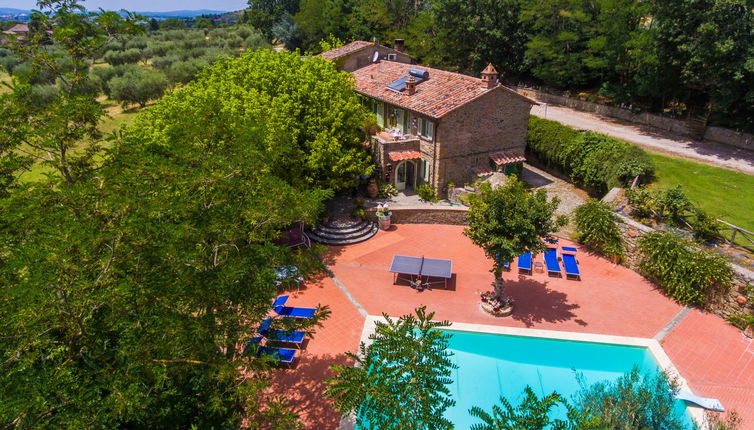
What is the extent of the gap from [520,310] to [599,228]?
309 inches

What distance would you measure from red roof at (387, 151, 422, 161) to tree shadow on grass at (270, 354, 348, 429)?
55.2 ft

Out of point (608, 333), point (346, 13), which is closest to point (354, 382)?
point (608, 333)

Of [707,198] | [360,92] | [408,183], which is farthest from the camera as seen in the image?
[360,92]

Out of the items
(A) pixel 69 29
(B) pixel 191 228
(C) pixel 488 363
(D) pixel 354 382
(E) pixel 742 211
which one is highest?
(A) pixel 69 29

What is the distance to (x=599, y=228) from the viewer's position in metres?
24.2

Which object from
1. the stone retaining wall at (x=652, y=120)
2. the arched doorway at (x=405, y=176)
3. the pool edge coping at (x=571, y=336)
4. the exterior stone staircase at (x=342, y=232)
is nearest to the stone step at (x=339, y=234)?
the exterior stone staircase at (x=342, y=232)

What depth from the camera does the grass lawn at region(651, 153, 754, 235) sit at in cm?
2519

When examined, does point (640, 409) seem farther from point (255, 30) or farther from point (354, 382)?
point (255, 30)

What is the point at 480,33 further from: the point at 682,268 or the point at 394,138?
the point at 682,268

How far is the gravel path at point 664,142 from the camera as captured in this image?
32484 millimetres

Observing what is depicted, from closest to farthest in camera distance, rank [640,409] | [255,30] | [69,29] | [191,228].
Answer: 1. [191,228]
2. [640,409]
3. [69,29]
4. [255,30]

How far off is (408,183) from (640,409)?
24276 mm

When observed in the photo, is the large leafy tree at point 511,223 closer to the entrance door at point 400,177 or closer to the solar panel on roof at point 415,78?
the entrance door at point 400,177

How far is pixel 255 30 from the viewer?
12106 cm
